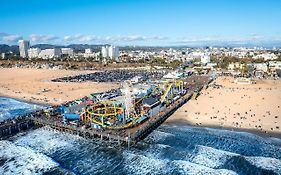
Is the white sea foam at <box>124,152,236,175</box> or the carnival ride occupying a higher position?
the carnival ride

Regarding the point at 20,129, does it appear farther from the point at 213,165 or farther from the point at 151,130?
the point at 213,165

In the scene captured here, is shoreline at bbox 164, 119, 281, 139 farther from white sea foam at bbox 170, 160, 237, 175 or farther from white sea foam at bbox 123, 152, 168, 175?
white sea foam at bbox 123, 152, 168, 175

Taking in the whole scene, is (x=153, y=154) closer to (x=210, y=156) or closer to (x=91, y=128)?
(x=210, y=156)

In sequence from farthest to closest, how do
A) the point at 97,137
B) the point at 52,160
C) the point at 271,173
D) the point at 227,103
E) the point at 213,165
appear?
the point at 227,103
the point at 97,137
the point at 52,160
the point at 213,165
the point at 271,173

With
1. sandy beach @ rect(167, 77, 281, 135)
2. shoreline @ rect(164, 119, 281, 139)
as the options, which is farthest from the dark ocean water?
sandy beach @ rect(167, 77, 281, 135)

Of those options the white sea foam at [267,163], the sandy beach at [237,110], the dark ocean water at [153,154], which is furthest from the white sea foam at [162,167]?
the sandy beach at [237,110]

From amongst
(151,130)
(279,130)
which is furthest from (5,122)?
(279,130)

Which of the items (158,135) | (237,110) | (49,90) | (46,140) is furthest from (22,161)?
(49,90)
